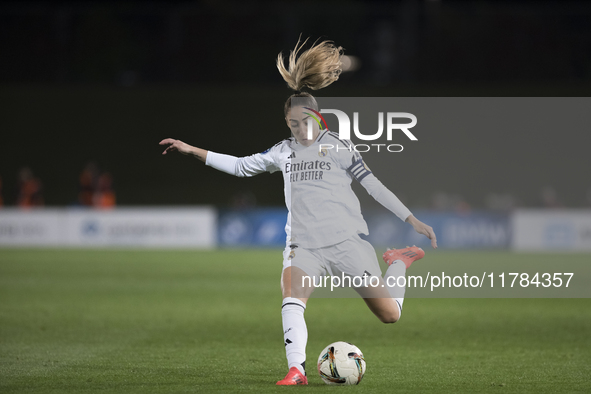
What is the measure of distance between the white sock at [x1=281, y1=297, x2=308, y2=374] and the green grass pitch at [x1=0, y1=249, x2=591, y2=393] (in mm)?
190

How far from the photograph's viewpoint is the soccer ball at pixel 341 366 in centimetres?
529

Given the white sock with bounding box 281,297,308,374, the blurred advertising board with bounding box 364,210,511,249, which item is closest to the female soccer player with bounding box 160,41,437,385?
the white sock with bounding box 281,297,308,374

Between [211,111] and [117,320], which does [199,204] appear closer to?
[211,111]

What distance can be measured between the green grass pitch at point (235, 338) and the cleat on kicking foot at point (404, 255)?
897 mm

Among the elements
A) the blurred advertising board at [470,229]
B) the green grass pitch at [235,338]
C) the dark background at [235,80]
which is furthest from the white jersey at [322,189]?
the dark background at [235,80]

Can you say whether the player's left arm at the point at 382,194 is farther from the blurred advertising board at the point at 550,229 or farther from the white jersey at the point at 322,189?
the blurred advertising board at the point at 550,229

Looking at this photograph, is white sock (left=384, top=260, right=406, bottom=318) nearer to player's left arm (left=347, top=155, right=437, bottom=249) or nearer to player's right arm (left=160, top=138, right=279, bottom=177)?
player's left arm (left=347, top=155, right=437, bottom=249)

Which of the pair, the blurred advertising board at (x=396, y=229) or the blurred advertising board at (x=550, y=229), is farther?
the blurred advertising board at (x=550, y=229)

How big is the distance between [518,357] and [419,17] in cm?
1983

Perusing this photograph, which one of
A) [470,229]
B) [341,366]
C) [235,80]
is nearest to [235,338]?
[341,366]

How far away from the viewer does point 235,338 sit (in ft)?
26.3

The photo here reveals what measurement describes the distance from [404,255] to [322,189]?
89 cm

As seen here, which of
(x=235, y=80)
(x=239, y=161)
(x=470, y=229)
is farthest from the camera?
(x=235, y=80)

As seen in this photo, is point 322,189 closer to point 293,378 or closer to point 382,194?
point 382,194
